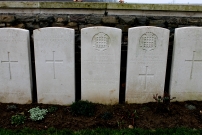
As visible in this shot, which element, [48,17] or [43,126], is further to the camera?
[48,17]

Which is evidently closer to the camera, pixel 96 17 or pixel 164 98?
pixel 164 98

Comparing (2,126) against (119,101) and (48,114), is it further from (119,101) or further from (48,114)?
(119,101)

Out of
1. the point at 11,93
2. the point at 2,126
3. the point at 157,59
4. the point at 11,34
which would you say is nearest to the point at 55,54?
the point at 11,34

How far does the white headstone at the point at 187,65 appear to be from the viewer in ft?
11.8

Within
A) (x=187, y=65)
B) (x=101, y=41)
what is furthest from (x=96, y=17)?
(x=187, y=65)

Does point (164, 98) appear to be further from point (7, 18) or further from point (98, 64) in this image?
point (7, 18)

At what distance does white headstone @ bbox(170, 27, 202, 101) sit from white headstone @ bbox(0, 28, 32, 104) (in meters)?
2.37

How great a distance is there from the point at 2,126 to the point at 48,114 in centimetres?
65

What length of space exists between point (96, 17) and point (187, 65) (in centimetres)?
177

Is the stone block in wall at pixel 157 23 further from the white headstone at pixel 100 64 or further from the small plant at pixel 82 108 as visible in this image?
the small plant at pixel 82 108

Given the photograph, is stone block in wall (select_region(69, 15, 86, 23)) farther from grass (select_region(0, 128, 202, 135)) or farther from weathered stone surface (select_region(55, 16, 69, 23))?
grass (select_region(0, 128, 202, 135))

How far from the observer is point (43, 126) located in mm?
3219

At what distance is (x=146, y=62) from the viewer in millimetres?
3678

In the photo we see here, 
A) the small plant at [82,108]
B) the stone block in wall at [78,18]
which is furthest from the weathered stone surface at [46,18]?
the small plant at [82,108]
